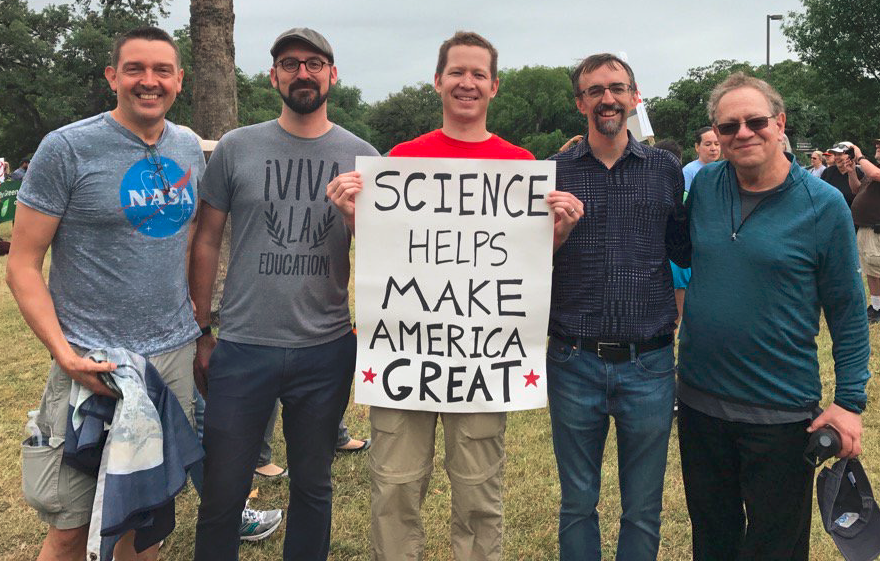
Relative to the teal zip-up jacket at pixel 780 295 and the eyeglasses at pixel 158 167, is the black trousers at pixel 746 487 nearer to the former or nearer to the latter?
the teal zip-up jacket at pixel 780 295

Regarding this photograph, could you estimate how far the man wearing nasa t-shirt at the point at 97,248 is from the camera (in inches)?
99.7

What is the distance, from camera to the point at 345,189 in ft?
8.71

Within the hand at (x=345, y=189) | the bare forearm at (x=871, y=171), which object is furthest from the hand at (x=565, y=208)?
the bare forearm at (x=871, y=171)

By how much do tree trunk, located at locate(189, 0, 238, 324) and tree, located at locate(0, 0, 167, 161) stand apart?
102 feet

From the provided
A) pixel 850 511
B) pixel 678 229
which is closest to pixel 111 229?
pixel 678 229

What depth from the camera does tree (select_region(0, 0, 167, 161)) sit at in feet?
117

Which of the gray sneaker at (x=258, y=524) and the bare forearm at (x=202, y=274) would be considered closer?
the bare forearm at (x=202, y=274)

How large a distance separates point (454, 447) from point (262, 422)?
2.72 ft

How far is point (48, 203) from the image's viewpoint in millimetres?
2512

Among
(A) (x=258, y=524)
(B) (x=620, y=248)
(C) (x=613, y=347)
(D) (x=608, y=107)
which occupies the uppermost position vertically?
(D) (x=608, y=107)

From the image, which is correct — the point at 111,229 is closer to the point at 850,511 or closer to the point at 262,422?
→ the point at 262,422

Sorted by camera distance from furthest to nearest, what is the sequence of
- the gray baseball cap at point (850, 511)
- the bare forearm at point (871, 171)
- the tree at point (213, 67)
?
1. the bare forearm at point (871, 171)
2. the tree at point (213, 67)
3. the gray baseball cap at point (850, 511)

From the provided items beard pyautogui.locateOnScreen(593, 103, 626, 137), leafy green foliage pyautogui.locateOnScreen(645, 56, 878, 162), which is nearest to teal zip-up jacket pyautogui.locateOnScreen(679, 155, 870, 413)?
beard pyautogui.locateOnScreen(593, 103, 626, 137)

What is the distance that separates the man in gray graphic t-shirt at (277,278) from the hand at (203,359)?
185 mm
